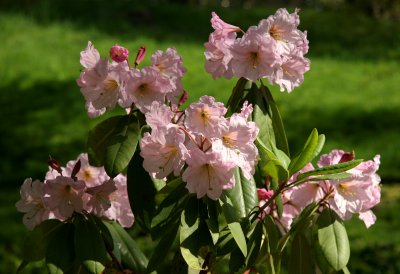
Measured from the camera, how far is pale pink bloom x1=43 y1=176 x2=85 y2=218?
59.8 inches

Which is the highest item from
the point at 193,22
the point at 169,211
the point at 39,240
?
the point at 169,211

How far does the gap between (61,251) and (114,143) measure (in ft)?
0.71

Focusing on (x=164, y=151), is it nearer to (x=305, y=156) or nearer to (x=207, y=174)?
(x=207, y=174)

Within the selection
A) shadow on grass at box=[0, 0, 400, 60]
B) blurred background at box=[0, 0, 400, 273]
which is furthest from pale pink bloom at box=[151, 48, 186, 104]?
shadow on grass at box=[0, 0, 400, 60]

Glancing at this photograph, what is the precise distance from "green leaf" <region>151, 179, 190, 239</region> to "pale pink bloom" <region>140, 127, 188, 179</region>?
0.30 ft

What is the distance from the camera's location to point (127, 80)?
146cm

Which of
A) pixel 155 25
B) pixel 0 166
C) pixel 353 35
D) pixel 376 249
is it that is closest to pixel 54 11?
pixel 155 25

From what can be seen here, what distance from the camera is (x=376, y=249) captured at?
3.96m

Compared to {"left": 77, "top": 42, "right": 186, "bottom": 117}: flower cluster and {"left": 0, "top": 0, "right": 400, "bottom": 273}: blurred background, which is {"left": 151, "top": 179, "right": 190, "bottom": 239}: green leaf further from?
{"left": 0, "top": 0, "right": 400, "bottom": 273}: blurred background

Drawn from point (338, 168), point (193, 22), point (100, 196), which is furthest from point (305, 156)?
point (193, 22)

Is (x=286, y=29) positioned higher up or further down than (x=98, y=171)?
higher up

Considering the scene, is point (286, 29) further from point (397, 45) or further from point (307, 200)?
point (397, 45)

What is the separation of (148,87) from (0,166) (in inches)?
169

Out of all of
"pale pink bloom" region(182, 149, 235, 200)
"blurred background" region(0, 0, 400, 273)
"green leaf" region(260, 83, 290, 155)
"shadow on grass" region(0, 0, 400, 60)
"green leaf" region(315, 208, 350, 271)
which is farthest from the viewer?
"shadow on grass" region(0, 0, 400, 60)
